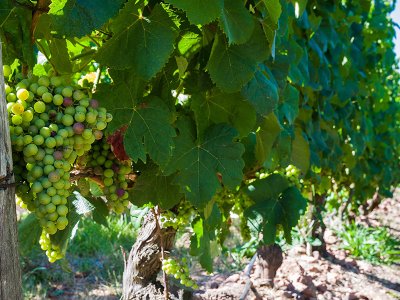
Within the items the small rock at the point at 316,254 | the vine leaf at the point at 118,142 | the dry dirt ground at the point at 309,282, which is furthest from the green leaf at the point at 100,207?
→ the small rock at the point at 316,254

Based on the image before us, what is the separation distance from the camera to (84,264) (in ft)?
18.9

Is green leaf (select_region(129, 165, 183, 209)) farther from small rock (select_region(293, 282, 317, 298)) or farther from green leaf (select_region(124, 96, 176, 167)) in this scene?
small rock (select_region(293, 282, 317, 298))

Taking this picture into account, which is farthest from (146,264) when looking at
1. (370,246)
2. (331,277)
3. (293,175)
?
(370,246)

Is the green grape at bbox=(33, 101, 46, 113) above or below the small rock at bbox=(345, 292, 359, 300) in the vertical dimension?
above

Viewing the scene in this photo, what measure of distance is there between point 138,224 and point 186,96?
1.14 metres

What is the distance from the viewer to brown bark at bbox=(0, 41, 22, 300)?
0.99m

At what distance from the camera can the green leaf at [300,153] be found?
2883mm

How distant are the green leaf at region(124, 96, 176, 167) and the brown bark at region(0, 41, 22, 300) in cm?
41

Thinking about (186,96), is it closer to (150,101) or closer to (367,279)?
(150,101)

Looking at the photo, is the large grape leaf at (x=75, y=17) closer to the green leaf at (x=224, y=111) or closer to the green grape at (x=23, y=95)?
the green grape at (x=23, y=95)

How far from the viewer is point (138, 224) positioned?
2.86 m

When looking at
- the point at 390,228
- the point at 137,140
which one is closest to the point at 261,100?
the point at 137,140

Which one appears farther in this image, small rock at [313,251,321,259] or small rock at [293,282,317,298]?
small rock at [313,251,321,259]

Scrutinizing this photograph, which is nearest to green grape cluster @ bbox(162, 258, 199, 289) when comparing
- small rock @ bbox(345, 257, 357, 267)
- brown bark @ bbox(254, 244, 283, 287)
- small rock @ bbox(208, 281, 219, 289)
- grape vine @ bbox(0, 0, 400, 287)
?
grape vine @ bbox(0, 0, 400, 287)
